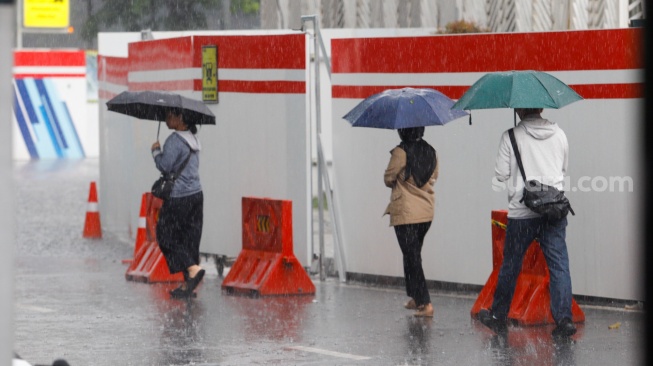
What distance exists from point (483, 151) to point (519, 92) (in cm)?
199

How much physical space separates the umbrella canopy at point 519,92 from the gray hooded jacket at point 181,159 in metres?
2.91

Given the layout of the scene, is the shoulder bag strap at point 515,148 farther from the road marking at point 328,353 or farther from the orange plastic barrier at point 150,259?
the orange plastic barrier at point 150,259

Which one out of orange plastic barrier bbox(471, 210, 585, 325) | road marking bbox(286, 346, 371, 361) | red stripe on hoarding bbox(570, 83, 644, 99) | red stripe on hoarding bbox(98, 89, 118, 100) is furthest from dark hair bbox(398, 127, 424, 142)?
red stripe on hoarding bbox(98, 89, 118, 100)

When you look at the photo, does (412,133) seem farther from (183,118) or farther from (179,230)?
(179,230)

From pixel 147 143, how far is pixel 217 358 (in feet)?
23.6

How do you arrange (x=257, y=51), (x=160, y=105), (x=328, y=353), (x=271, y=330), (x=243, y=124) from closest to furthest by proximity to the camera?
(x=328, y=353) < (x=271, y=330) < (x=160, y=105) < (x=257, y=51) < (x=243, y=124)

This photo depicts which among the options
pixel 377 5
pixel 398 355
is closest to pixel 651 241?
pixel 398 355

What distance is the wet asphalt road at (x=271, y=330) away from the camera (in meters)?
8.63

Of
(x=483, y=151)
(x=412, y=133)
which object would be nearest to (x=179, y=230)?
(x=412, y=133)

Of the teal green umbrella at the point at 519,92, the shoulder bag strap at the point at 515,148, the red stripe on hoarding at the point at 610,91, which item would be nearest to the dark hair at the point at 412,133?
the teal green umbrella at the point at 519,92

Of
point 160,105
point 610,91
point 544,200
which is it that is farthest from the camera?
point 160,105

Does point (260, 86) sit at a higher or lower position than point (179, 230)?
higher

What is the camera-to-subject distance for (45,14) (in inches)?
1198

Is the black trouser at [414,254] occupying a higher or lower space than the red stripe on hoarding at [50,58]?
lower
